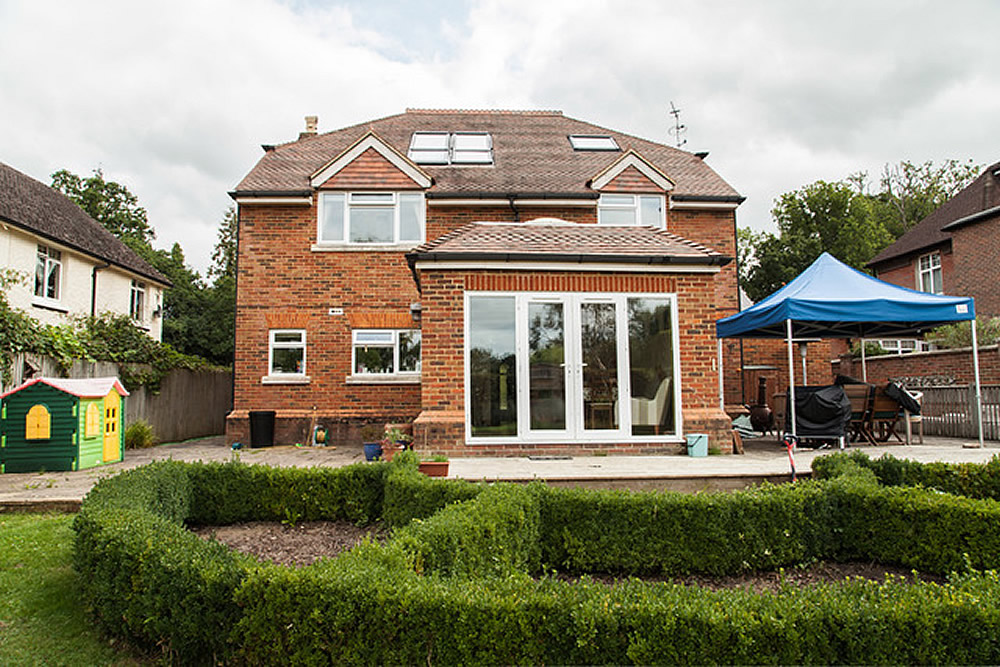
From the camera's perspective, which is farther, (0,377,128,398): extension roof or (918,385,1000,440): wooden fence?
(918,385,1000,440): wooden fence

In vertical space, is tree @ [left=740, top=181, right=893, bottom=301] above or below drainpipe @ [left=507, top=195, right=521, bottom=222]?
above

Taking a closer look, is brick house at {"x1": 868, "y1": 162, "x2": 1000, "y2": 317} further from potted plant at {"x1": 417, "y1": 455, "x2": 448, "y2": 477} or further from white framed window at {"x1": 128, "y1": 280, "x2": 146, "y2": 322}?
white framed window at {"x1": 128, "y1": 280, "x2": 146, "y2": 322}

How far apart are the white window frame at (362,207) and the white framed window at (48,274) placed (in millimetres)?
9771

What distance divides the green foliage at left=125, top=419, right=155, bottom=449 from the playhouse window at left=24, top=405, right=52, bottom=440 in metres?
3.72

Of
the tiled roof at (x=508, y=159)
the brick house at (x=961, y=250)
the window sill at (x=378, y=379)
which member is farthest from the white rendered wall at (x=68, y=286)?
the brick house at (x=961, y=250)

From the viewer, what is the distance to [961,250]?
23.2 m

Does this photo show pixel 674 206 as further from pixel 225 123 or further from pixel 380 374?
pixel 225 123

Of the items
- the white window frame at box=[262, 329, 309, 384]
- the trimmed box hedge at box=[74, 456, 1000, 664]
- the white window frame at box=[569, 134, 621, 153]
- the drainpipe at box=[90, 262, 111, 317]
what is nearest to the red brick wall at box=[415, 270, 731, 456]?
the trimmed box hedge at box=[74, 456, 1000, 664]

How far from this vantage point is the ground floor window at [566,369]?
9688 millimetres

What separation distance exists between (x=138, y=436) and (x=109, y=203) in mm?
32940

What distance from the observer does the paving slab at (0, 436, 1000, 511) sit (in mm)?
6859

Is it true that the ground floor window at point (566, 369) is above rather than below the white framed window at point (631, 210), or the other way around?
below

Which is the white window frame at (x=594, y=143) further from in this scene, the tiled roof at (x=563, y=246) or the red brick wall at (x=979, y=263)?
the red brick wall at (x=979, y=263)

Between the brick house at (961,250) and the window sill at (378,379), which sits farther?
the brick house at (961,250)
